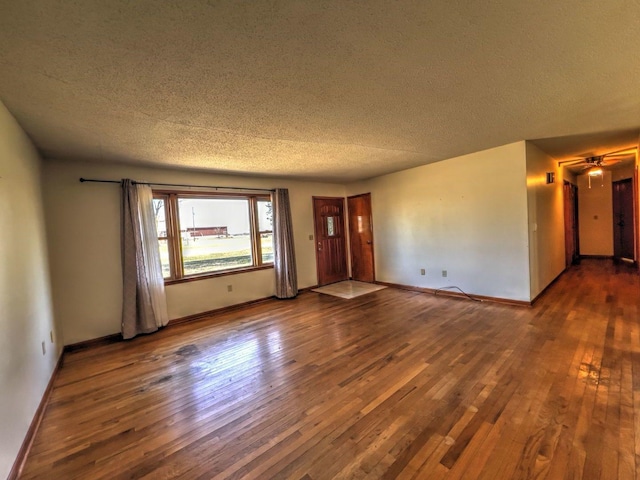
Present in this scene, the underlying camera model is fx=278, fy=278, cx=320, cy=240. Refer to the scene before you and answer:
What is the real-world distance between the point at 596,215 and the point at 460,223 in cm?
559

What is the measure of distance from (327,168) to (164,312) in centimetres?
324

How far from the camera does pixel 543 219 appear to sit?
4.40 meters

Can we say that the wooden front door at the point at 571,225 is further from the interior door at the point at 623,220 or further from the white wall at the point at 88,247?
the white wall at the point at 88,247

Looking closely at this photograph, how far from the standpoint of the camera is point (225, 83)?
72.0 inches

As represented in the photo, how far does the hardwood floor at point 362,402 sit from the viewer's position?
151 cm

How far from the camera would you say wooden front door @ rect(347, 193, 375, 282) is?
600 cm

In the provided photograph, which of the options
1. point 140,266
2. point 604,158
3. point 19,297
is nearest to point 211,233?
point 140,266

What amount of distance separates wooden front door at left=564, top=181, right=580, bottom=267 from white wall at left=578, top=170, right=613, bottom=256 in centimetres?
30

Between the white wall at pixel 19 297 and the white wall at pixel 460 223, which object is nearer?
the white wall at pixel 19 297

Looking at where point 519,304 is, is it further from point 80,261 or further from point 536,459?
point 80,261

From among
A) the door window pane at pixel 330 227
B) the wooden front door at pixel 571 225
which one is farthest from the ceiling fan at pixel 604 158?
the door window pane at pixel 330 227

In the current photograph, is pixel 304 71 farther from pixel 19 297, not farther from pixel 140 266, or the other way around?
pixel 140 266

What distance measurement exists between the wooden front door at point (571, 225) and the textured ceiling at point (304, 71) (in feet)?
11.3

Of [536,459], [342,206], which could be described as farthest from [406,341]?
[342,206]
